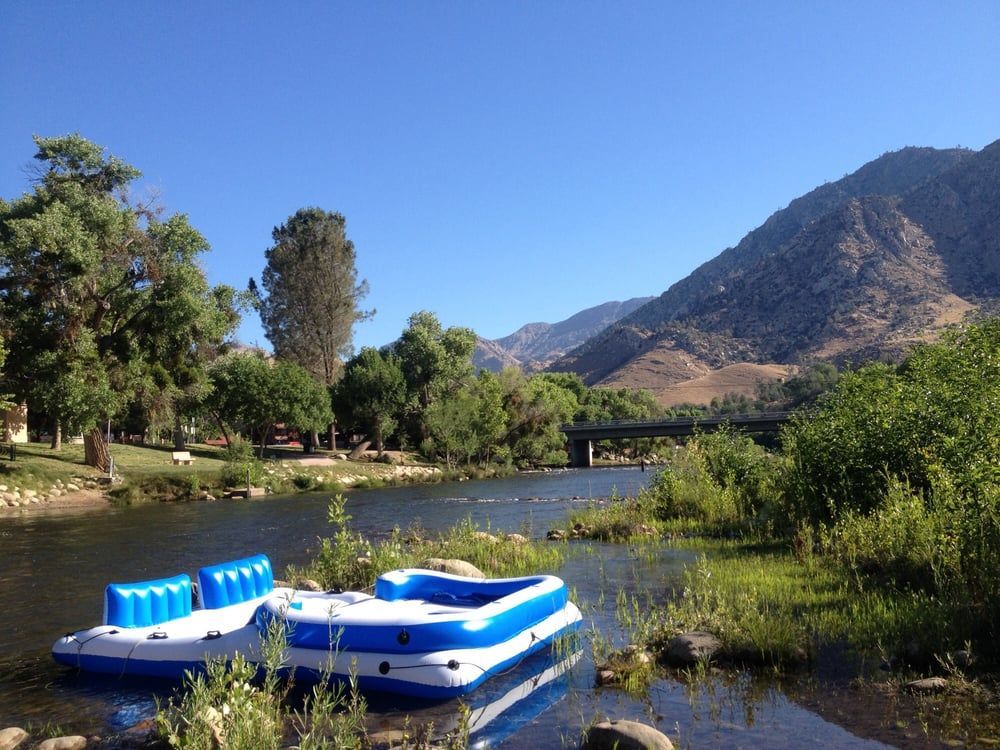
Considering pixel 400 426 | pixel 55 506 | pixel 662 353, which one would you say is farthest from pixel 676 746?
pixel 662 353

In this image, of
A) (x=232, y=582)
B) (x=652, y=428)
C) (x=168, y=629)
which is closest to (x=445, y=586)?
(x=232, y=582)

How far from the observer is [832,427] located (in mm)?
14055

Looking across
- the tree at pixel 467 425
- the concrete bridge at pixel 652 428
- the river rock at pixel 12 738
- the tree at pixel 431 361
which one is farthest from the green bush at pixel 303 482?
the river rock at pixel 12 738

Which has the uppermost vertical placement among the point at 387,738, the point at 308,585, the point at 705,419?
the point at 705,419

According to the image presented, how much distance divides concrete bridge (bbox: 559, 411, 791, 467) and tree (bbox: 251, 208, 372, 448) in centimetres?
2229

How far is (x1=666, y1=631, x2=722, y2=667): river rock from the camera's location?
779 cm

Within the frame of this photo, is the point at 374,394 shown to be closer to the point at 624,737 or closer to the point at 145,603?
the point at 145,603

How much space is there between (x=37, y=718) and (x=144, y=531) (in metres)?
16.9

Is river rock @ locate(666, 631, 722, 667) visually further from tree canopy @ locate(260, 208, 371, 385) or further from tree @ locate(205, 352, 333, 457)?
tree canopy @ locate(260, 208, 371, 385)

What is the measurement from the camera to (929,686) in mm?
6523

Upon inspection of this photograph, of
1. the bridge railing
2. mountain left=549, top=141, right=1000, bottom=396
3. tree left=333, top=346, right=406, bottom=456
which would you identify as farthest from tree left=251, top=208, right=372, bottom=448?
mountain left=549, top=141, right=1000, bottom=396

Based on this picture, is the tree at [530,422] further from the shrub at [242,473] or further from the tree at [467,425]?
the shrub at [242,473]

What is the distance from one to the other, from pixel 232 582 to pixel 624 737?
6312mm

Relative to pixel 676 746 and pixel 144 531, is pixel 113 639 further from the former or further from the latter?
pixel 144 531
